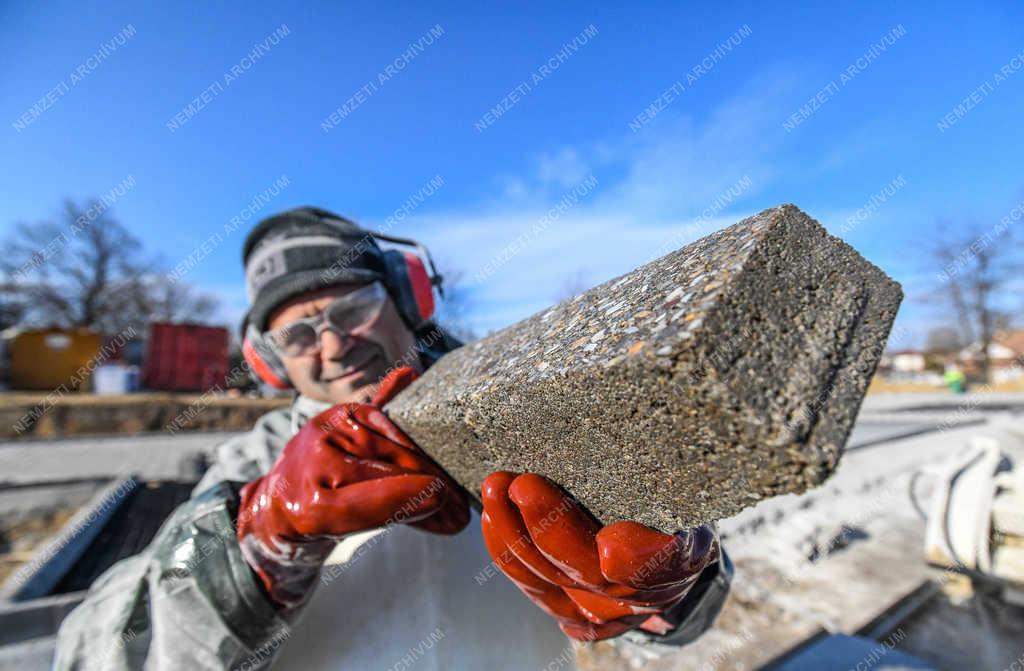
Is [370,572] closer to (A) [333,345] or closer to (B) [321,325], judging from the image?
(A) [333,345]

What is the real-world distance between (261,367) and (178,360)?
71.1ft

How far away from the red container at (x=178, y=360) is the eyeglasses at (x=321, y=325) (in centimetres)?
2064

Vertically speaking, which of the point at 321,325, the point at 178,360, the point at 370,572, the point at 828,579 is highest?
the point at 178,360

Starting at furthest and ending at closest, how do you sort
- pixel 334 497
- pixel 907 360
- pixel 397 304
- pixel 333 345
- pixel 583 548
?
1. pixel 907 360
2. pixel 397 304
3. pixel 333 345
4. pixel 334 497
5. pixel 583 548

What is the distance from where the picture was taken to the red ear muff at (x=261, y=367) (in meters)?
2.36

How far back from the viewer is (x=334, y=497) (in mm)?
1277

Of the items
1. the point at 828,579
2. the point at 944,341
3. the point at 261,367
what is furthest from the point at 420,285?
the point at 944,341

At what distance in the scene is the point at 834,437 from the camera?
61 cm

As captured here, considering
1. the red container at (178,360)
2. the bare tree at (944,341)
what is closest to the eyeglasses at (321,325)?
the red container at (178,360)

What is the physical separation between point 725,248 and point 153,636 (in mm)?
1886

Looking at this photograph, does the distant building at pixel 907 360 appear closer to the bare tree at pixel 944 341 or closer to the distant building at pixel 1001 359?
the bare tree at pixel 944 341

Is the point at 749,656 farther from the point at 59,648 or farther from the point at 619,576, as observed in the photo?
the point at 59,648

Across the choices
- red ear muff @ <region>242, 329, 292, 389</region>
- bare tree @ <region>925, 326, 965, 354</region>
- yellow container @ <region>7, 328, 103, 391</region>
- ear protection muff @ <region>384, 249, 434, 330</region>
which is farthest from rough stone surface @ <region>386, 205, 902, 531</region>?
bare tree @ <region>925, 326, 965, 354</region>

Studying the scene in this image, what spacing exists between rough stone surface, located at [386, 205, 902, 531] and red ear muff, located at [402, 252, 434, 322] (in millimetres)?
1420
